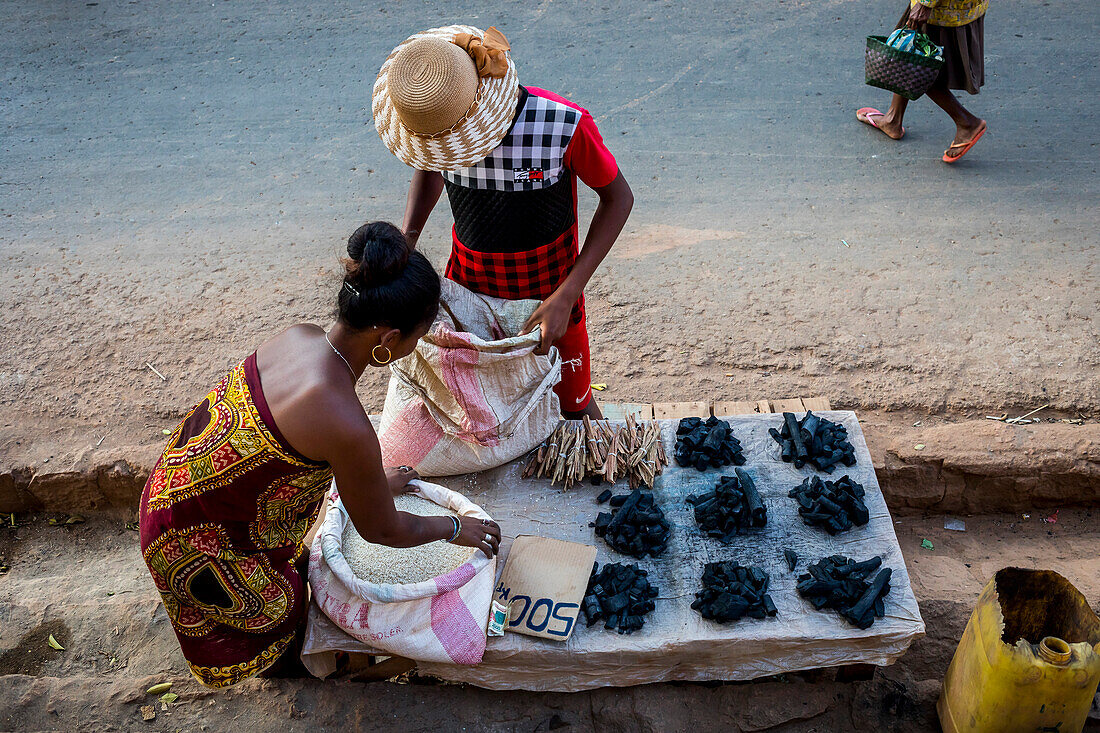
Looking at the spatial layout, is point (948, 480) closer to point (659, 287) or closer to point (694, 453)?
point (694, 453)

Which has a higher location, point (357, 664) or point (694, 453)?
point (694, 453)

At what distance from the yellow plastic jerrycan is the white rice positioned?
5.12 ft

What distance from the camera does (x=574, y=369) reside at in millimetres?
3373

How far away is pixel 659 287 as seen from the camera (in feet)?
15.8

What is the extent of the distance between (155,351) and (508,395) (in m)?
2.46

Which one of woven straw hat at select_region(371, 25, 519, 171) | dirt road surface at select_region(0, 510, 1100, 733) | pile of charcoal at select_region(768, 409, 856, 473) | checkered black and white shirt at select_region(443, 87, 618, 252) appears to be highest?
woven straw hat at select_region(371, 25, 519, 171)

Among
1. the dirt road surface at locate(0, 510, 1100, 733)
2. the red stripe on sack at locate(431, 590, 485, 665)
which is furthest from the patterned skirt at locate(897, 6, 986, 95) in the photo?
the red stripe on sack at locate(431, 590, 485, 665)

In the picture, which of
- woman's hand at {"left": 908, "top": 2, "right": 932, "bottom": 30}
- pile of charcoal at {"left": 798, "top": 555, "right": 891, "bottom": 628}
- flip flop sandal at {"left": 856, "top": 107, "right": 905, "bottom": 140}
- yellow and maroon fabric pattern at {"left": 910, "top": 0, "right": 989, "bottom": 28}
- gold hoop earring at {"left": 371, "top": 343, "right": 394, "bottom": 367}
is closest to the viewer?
gold hoop earring at {"left": 371, "top": 343, "right": 394, "bottom": 367}

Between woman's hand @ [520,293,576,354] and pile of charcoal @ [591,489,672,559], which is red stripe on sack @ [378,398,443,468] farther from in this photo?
pile of charcoal @ [591,489,672,559]

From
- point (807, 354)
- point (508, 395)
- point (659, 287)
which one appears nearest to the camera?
point (508, 395)

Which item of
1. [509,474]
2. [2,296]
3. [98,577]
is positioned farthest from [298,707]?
[2,296]

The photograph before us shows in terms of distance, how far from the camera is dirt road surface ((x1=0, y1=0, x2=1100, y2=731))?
3.12 metres

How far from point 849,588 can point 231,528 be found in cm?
194

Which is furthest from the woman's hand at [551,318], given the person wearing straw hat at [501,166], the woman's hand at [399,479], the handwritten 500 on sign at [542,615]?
the handwritten 500 on sign at [542,615]
